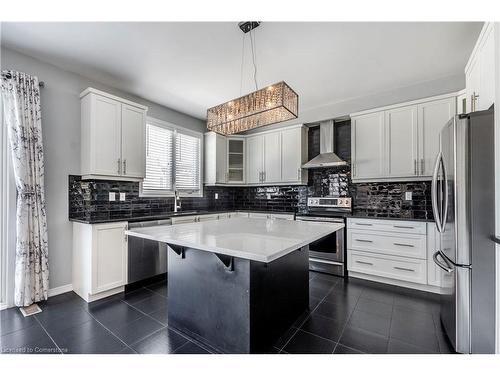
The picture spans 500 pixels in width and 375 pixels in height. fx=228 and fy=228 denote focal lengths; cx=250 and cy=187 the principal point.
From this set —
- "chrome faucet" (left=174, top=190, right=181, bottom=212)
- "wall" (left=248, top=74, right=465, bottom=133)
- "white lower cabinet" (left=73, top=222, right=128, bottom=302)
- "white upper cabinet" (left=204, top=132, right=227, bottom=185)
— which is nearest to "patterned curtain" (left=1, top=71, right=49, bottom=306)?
"white lower cabinet" (left=73, top=222, right=128, bottom=302)

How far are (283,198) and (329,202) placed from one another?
0.94 metres

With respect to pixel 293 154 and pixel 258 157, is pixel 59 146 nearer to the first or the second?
pixel 258 157

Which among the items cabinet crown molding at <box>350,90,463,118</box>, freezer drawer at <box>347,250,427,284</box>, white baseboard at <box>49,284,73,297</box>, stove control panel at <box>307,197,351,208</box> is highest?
cabinet crown molding at <box>350,90,463,118</box>

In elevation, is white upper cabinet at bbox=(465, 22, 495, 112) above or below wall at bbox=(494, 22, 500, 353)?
above

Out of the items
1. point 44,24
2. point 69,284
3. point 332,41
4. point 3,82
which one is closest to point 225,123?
point 332,41

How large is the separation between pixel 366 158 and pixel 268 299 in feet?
8.80

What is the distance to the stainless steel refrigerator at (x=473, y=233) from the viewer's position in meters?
1.59

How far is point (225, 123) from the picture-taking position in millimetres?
2076

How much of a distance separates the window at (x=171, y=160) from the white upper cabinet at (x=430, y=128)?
3609mm

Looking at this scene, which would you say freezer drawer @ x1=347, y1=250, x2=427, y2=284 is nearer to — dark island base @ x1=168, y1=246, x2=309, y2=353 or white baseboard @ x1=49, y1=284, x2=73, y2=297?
dark island base @ x1=168, y1=246, x2=309, y2=353

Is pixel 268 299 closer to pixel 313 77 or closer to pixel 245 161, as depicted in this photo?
pixel 313 77

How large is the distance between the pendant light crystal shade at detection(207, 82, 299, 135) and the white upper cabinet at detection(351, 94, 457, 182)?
198 centimetres

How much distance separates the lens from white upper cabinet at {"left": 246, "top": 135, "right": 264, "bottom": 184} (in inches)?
180
